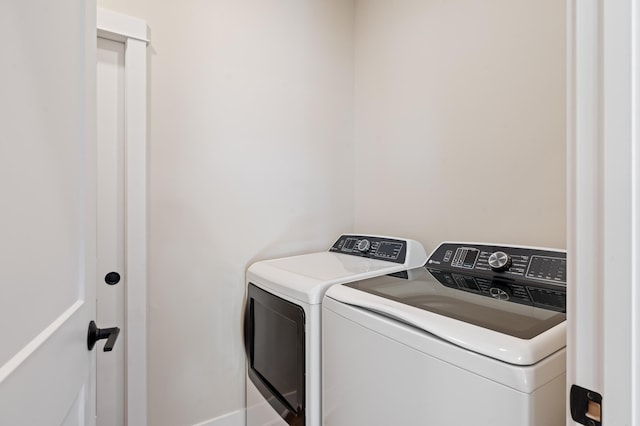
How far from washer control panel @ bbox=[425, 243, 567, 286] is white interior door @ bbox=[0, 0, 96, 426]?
4.51 ft

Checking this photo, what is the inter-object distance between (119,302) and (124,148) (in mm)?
717

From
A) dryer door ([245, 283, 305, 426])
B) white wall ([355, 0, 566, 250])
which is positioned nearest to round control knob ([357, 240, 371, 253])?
white wall ([355, 0, 566, 250])

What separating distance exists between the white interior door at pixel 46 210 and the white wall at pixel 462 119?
1521 mm

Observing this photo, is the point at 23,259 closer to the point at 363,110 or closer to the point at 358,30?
the point at 363,110

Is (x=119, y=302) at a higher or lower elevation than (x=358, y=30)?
lower

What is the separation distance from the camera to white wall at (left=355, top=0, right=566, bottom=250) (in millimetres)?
1307

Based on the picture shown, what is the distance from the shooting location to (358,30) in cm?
221

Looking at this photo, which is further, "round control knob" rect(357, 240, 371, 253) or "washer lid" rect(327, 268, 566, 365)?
"round control knob" rect(357, 240, 371, 253)

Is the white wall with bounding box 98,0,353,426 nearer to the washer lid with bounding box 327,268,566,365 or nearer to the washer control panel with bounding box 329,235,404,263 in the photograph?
the washer control panel with bounding box 329,235,404,263

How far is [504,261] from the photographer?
1255 mm

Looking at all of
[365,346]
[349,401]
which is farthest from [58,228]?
[349,401]

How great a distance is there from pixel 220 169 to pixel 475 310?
1364mm

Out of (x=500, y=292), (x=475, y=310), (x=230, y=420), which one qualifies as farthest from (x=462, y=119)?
(x=230, y=420)
